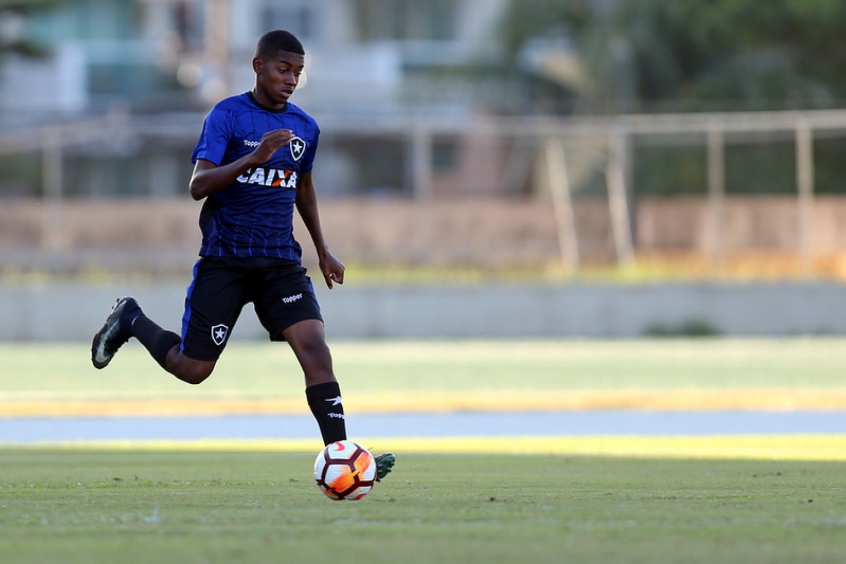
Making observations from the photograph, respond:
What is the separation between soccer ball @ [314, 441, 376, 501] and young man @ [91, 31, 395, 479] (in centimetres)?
25

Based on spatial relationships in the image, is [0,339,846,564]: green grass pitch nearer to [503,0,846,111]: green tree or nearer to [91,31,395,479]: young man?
[91,31,395,479]: young man

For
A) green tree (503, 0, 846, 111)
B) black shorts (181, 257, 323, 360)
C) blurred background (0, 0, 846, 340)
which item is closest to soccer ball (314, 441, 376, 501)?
black shorts (181, 257, 323, 360)

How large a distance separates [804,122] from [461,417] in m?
13.1

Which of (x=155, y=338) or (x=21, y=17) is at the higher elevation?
(x=21, y=17)

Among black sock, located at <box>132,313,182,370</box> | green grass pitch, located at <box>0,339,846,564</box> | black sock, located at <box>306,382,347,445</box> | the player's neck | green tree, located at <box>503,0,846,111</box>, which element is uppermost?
green tree, located at <box>503,0,846,111</box>

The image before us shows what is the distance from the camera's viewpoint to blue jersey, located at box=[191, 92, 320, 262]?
8.02 metres

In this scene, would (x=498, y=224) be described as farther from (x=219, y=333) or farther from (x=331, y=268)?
(x=219, y=333)

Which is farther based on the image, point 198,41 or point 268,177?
point 198,41

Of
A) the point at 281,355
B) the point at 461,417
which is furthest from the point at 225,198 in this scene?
the point at 281,355

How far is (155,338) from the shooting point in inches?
344

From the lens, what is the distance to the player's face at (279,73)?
26.2ft

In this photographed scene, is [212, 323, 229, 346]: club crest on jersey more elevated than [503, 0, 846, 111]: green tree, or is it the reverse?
[503, 0, 846, 111]: green tree

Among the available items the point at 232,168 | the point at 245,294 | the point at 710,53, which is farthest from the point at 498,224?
the point at 232,168

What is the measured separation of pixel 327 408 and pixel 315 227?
1.18 meters
